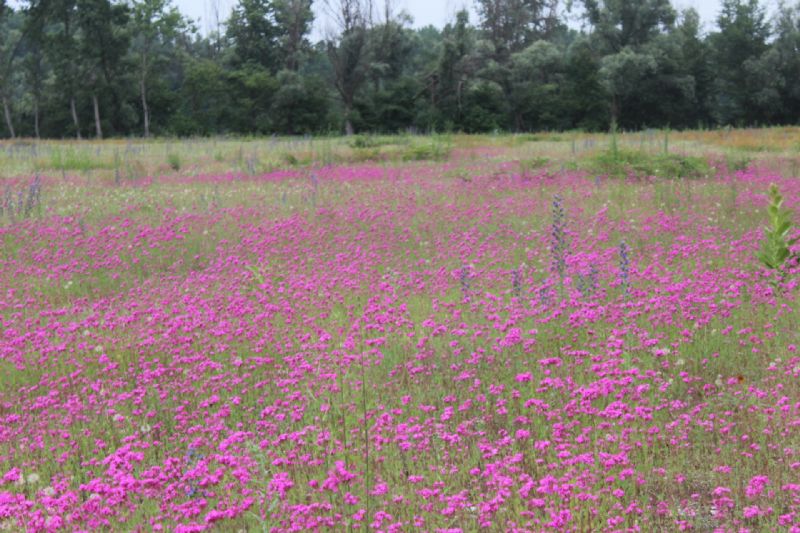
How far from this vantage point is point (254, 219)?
11.1m

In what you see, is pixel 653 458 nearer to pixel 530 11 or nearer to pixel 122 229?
pixel 122 229

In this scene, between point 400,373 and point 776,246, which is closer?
point 400,373

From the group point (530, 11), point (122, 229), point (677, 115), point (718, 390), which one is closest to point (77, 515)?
point (718, 390)

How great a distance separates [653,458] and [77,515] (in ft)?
9.04

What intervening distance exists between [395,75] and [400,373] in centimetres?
5369

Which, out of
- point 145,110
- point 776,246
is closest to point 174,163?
point 776,246

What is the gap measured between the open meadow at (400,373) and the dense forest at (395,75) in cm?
4256

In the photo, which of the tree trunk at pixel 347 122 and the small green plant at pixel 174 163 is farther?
the tree trunk at pixel 347 122

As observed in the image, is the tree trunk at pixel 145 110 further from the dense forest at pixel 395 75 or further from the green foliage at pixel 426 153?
the green foliage at pixel 426 153

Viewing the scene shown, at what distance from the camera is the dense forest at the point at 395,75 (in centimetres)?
5141

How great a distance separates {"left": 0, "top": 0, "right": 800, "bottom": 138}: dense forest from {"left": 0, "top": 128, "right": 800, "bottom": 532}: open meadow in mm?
42563

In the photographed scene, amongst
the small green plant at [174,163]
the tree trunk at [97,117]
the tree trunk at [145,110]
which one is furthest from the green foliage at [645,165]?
the tree trunk at [97,117]

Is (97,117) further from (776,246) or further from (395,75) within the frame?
(776,246)

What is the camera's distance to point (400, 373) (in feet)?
17.7
